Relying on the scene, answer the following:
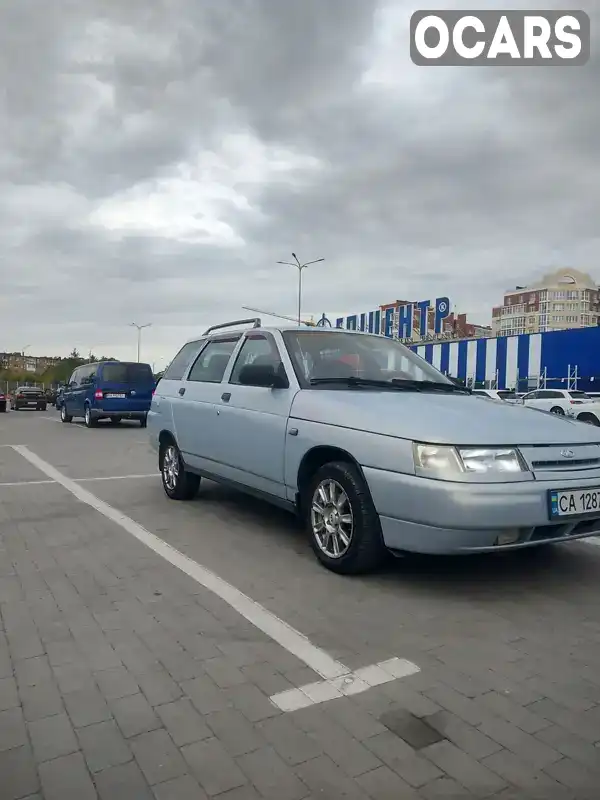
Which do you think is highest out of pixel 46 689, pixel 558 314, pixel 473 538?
pixel 558 314

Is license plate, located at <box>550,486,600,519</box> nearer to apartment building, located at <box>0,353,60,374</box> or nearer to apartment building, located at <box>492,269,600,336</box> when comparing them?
apartment building, located at <box>492,269,600,336</box>

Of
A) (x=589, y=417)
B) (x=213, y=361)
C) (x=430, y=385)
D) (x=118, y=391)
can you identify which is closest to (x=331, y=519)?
(x=430, y=385)

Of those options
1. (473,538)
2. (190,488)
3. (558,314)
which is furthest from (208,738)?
(558,314)

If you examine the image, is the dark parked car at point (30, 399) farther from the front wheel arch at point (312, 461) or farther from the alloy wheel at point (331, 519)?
the alloy wheel at point (331, 519)

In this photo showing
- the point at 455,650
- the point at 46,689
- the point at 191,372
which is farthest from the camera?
the point at 191,372

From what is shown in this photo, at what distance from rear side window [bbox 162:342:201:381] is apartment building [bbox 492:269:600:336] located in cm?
7609

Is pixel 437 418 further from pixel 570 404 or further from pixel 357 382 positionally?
pixel 570 404

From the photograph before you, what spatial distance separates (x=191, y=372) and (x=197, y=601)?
3.16 meters

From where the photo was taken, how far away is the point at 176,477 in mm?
6602

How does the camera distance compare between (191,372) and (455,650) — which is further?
(191,372)

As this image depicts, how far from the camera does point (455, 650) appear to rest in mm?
3084

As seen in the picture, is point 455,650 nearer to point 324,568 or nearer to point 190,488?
point 324,568

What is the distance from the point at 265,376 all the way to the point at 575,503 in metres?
2.34

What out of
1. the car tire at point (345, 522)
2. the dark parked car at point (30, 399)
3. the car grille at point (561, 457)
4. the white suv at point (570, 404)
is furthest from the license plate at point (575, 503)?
the dark parked car at point (30, 399)
